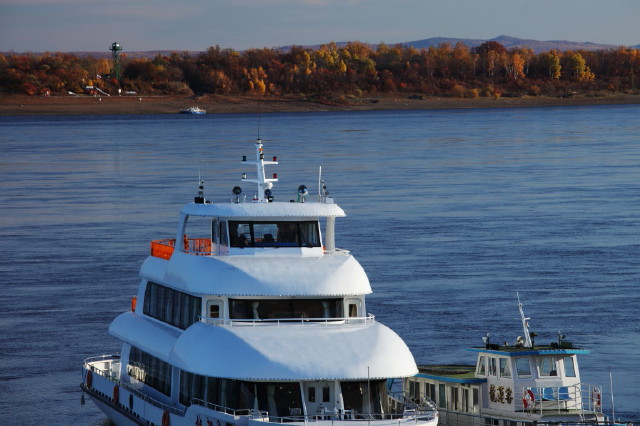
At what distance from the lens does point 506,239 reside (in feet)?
205

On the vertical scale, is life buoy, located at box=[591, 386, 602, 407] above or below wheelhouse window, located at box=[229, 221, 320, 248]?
below

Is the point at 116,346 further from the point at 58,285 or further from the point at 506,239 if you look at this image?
the point at 506,239

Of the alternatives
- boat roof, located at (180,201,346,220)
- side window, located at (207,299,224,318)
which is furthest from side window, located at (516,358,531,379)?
side window, located at (207,299,224,318)

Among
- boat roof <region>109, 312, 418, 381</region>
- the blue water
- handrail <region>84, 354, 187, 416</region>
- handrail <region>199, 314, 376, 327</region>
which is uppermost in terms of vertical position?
handrail <region>199, 314, 376, 327</region>

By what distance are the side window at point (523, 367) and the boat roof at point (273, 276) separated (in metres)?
4.31

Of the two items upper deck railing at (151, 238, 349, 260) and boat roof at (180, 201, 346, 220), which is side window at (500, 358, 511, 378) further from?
boat roof at (180, 201, 346, 220)

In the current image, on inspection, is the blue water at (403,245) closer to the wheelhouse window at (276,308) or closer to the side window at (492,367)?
the side window at (492,367)

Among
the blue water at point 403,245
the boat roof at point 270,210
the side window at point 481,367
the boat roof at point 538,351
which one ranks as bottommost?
the blue water at point 403,245

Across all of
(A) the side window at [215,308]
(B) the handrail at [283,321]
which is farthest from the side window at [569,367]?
(A) the side window at [215,308]

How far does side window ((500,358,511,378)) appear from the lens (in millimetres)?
30797

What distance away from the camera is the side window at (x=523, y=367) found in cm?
3072

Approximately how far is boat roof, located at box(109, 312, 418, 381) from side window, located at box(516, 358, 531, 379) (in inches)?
156

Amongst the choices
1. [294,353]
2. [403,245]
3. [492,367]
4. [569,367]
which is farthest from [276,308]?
[403,245]

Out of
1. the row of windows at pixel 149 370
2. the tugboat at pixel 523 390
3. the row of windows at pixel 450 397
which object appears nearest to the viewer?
the tugboat at pixel 523 390
